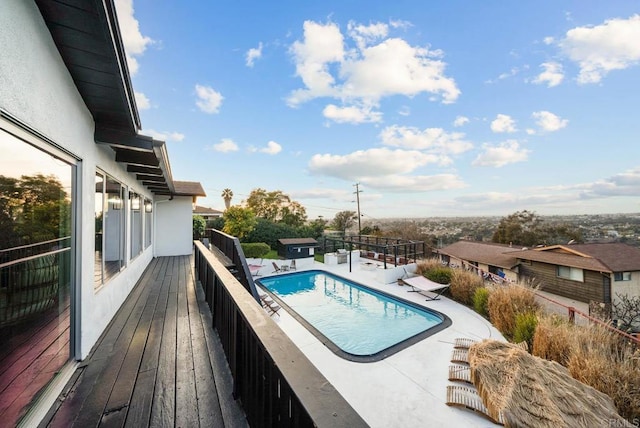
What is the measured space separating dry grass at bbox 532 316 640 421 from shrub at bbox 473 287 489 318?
2.45 metres

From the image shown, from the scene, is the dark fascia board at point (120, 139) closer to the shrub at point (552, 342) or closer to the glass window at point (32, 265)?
the glass window at point (32, 265)

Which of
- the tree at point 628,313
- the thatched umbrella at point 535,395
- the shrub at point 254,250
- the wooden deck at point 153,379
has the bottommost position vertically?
the tree at point 628,313

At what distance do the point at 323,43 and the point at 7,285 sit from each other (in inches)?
414

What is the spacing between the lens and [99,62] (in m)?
1.98

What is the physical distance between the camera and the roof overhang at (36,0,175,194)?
5.02 ft

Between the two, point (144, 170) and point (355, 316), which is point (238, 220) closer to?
point (355, 316)

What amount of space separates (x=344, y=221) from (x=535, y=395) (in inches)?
985

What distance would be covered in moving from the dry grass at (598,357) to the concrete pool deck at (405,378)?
5.41ft

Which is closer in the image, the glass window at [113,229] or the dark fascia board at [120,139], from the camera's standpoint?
the dark fascia board at [120,139]

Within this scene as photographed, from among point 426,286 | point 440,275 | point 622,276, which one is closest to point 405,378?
point 426,286

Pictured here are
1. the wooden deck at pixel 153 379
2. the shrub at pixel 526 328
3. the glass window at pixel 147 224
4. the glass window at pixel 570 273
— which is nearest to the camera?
the wooden deck at pixel 153 379

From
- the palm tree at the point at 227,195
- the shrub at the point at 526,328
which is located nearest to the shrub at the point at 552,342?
the shrub at the point at 526,328

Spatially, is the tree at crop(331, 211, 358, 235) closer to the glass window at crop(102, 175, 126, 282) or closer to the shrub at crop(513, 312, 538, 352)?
the shrub at crop(513, 312, 538, 352)

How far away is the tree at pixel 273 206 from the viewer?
90.9 ft
